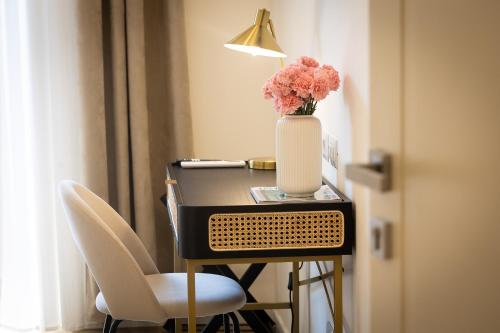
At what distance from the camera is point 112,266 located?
2.54 metres

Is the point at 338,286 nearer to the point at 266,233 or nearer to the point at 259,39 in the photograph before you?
the point at 266,233

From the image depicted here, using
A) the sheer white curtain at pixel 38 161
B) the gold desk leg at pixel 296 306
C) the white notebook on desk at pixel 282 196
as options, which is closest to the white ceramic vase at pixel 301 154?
the white notebook on desk at pixel 282 196

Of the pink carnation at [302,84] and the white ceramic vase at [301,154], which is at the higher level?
the pink carnation at [302,84]

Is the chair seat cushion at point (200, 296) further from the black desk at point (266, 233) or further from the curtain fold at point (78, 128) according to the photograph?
the curtain fold at point (78, 128)

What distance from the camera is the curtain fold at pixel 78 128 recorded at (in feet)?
11.8

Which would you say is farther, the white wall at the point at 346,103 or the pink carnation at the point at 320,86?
the pink carnation at the point at 320,86

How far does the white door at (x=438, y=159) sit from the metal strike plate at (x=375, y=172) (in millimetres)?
69

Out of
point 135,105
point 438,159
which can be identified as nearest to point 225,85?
point 135,105

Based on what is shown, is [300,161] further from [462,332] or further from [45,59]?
[45,59]

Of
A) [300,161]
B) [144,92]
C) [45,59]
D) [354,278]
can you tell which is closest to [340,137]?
[300,161]

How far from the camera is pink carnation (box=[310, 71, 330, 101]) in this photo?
7.51 ft

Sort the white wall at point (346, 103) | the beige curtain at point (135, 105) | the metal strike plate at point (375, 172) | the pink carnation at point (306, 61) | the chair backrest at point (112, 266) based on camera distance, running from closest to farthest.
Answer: the metal strike plate at point (375, 172)
the white wall at point (346, 103)
the pink carnation at point (306, 61)
the chair backrest at point (112, 266)
the beige curtain at point (135, 105)

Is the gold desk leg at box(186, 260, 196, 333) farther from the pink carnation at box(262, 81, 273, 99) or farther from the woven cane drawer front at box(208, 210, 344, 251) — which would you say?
the pink carnation at box(262, 81, 273, 99)

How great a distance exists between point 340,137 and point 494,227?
3.32ft
